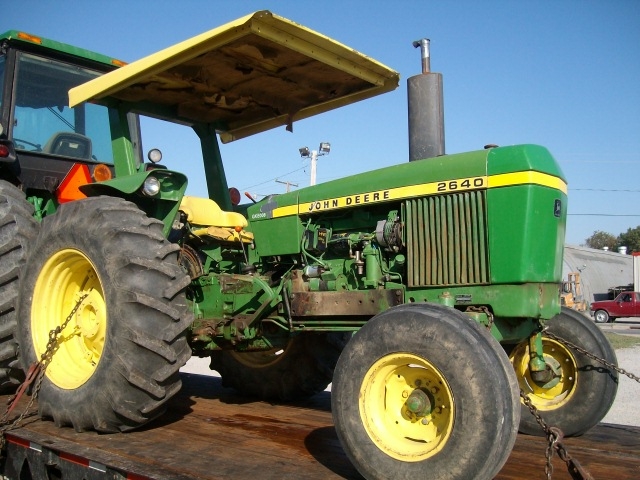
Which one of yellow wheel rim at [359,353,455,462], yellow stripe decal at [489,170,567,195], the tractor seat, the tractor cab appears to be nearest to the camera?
yellow wheel rim at [359,353,455,462]

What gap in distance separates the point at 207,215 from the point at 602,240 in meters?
80.0

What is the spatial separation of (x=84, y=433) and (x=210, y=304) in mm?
1349

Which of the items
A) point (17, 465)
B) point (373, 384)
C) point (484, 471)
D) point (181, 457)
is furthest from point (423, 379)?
point (17, 465)

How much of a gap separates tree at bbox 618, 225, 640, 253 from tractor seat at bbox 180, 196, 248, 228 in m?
69.7

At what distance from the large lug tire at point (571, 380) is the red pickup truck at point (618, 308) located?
86.9 feet

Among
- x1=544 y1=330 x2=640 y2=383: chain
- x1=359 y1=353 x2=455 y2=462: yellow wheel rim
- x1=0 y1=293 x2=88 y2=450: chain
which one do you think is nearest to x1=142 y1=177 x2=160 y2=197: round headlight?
x1=0 y1=293 x2=88 y2=450: chain

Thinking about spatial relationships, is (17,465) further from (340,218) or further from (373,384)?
(340,218)

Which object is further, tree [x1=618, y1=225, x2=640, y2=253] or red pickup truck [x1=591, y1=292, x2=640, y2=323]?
tree [x1=618, y1=225, x2=640, y2=253]

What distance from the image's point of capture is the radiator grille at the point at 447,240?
12.4 ft

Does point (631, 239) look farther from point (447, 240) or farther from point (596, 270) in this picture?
point (447, 240)

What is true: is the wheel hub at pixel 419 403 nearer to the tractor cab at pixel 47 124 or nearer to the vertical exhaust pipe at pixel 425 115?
the vertical exhaust pipe at pixel 425 115

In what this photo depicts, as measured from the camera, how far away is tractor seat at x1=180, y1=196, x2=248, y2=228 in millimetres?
5328

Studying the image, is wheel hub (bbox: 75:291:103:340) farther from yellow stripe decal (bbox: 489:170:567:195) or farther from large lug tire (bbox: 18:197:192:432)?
yellow stripe decal (bbox: 489:170:567:195)

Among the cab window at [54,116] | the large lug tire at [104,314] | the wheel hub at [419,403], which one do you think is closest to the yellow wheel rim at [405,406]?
the wheel hub at [419,403]
